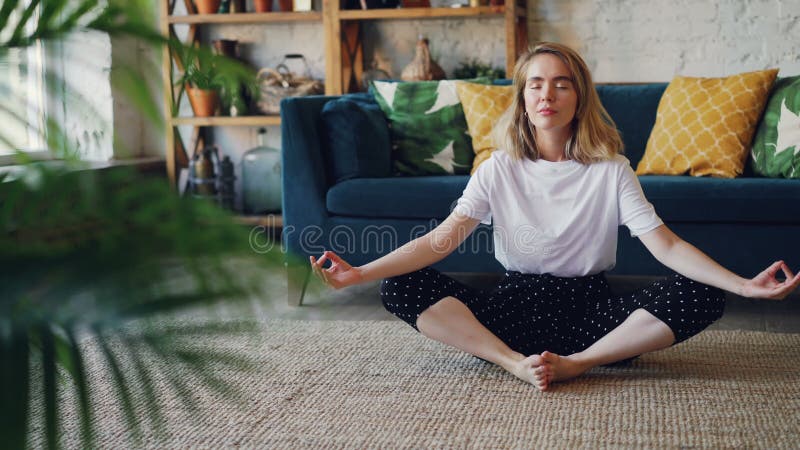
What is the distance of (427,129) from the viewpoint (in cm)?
364

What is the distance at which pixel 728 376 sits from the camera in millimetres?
2312

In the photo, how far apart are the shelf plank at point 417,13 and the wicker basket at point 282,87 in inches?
15.6

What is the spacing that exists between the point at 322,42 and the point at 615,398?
3373 millimetres

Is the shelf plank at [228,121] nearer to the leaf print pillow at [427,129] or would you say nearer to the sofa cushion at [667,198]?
the leaf print pillow at [427,129]

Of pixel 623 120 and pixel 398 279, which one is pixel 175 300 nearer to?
pixel 398 279

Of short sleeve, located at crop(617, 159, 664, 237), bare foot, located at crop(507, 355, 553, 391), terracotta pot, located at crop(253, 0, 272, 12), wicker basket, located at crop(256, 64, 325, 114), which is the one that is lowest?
bare foot, located at crop(507, 355, 553, 391)

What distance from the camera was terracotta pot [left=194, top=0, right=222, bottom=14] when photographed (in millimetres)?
4824

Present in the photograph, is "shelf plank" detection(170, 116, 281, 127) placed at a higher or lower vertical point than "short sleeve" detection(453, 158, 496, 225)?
higher

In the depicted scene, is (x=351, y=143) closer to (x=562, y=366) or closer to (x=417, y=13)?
(x=417, y=13)

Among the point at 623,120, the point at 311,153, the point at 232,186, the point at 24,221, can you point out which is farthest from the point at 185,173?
the point at 24,221

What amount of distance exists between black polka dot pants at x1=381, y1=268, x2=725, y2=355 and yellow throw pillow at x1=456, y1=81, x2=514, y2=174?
1.26m

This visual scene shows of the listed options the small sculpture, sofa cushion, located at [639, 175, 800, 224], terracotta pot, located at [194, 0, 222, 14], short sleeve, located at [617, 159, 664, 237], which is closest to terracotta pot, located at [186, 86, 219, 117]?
terracotta pot, located at [194, 0, 222, 14]

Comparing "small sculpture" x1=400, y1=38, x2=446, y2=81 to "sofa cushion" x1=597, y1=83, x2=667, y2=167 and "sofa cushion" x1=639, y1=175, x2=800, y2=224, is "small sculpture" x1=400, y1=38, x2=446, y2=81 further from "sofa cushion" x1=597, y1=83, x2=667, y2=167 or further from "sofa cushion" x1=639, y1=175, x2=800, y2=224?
"sofa cushion" x1=639, y1=175, x2=800, y2=224

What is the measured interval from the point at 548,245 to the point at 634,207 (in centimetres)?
23
